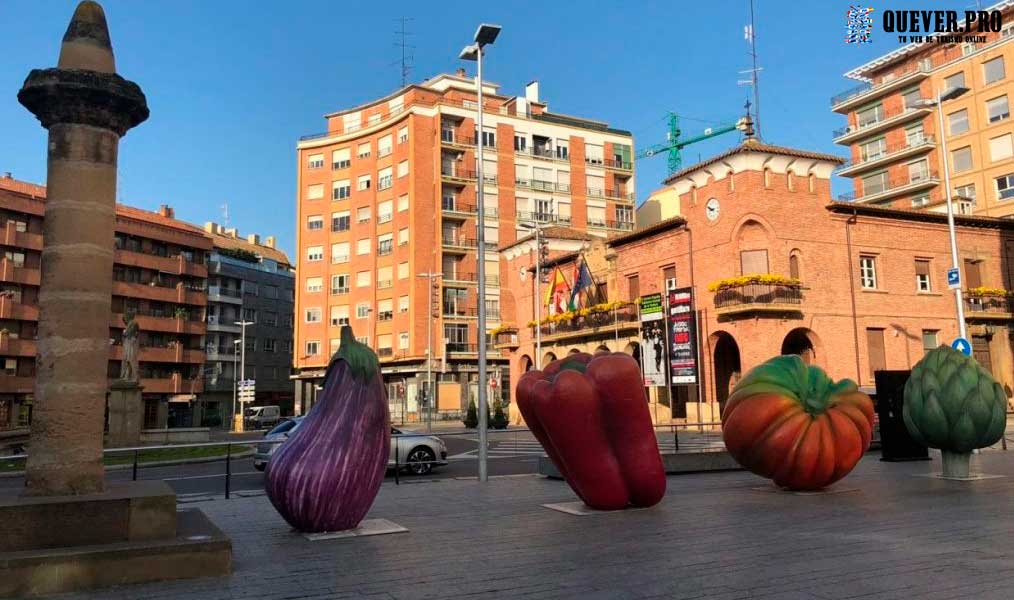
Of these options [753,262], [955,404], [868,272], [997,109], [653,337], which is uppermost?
[997,109]

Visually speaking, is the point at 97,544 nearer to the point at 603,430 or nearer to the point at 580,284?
the point at 603,430

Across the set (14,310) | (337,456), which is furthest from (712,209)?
(14,310)

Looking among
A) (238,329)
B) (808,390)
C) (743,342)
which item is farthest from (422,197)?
(808,390)

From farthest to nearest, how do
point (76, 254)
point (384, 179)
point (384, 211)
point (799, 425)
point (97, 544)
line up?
point (384, 179)
point (384, 211)
point (799, 425)
point (76, 254)
point (97, 544)

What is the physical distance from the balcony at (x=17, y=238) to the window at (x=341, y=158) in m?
23.0

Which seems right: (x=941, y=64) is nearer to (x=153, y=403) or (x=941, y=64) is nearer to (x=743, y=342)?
(x=743, y=342)

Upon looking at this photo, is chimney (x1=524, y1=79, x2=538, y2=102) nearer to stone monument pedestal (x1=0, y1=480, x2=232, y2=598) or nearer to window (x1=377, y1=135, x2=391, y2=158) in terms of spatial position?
window (x1=377, y1=135, x2=391, y2=158)

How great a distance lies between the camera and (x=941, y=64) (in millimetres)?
52438

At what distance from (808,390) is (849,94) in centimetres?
5585

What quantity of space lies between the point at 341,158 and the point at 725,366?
42.5 meters

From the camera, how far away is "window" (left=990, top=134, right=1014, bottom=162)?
47.0 m

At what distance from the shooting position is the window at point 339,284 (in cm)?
6438

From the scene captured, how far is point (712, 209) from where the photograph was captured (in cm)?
3266

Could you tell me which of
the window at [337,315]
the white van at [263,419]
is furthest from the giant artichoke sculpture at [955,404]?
the window at [337,315]
